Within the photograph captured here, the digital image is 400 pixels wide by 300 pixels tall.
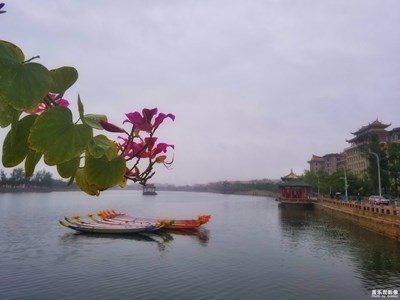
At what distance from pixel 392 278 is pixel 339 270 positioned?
2.72 m

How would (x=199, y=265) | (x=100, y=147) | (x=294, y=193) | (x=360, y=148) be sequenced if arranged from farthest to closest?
1. (x=360, y=148)
2. (x=294, y=193)
3. (x=199, y=265)
4. (x=100, y=147)

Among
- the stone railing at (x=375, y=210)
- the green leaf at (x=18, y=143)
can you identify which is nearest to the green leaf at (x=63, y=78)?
the green leaf at (x=18, y=143)

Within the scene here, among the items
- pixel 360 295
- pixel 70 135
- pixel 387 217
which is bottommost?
pixel 360 295

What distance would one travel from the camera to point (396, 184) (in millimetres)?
48219

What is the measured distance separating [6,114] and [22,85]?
10 centimetres

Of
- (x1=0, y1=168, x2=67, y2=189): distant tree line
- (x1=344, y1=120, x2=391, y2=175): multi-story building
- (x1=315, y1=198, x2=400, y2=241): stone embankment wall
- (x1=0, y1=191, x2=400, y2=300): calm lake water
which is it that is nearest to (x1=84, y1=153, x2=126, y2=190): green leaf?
(x1=0, y1=191, x2=400, y2=300): calm lake water

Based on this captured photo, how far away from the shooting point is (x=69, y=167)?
80cm

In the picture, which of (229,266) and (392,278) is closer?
(392,278)

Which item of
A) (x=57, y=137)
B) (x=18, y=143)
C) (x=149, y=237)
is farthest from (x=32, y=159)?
(x=149, y=237)

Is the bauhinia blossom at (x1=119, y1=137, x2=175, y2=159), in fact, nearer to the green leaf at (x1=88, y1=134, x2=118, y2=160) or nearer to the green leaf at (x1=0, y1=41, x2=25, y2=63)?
the green leaf at (x1=88, y1=134, x2=118, y2=160)

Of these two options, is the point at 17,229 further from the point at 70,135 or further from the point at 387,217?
the point at 70,135

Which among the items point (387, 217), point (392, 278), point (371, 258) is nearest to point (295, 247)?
point (371, 258)

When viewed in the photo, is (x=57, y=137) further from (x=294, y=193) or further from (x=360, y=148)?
(x=360, y=148)

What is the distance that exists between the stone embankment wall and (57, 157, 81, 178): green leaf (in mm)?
27377
